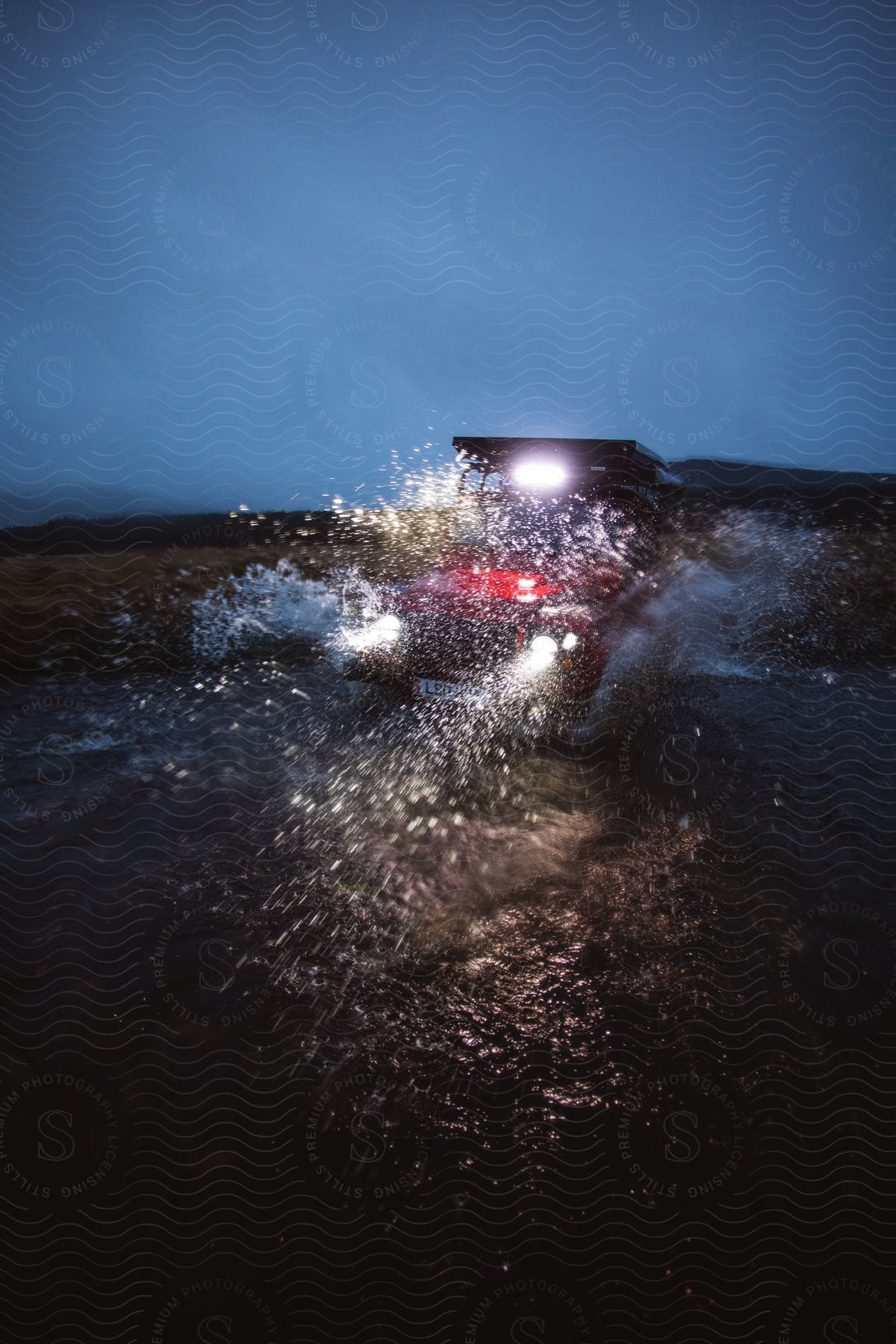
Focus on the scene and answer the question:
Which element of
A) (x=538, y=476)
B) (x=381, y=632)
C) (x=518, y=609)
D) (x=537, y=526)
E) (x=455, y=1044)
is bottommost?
(x=455, y=1044)

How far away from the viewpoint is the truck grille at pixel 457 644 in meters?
4.25

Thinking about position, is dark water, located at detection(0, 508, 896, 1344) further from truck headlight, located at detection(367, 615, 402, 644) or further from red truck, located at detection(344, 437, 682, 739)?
truck headlight, located at detection(367, 615, 402, 644)

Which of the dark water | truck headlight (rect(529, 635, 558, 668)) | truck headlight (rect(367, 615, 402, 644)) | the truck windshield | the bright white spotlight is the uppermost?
the bright white spotlight

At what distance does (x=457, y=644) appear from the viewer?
432 centimetres

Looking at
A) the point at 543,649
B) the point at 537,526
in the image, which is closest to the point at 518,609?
the point at 543,649

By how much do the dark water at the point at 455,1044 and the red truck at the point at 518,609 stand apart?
66 cm

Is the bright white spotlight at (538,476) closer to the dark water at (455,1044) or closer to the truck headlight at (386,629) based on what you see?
the truck headlight at (386,629)

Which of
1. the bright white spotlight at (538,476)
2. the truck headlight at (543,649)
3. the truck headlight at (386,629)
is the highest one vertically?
the bright white spotlight at (538,476)

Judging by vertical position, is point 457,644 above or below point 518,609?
below

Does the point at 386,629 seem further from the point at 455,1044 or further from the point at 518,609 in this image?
the point at 455,1044

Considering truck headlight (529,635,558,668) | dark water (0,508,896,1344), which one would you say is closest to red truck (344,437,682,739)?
truck headlight (529,635,558,668)

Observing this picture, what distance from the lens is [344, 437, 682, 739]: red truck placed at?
4.23m

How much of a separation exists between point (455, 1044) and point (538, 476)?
515 centimetres

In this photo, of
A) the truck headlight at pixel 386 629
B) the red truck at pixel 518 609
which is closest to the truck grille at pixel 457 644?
the red truck at pixel 518 609
